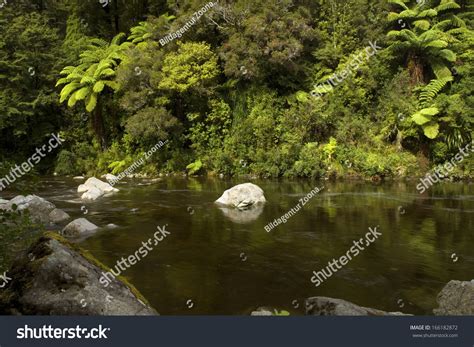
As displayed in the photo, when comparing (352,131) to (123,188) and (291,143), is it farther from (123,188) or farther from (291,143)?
(123,188)

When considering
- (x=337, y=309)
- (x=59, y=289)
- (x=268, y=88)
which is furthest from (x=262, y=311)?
(x=268, y=88)

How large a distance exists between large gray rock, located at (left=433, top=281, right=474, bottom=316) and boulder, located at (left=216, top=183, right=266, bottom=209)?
802 cm

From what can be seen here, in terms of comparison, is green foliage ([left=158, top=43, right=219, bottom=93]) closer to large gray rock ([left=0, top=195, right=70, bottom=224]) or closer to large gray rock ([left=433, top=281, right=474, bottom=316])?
large gray rock ([left=0, top=195, right=70, bottom=224])

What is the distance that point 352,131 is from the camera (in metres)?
21.5

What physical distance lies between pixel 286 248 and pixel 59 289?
17.6 ft

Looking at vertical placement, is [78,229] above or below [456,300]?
below

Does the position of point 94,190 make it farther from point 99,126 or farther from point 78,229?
A: point 99,126

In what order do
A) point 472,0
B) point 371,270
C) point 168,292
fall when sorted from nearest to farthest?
point 168,292
point 371,270
point 472,0

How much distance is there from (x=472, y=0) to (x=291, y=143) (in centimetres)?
1447

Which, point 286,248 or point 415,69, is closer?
point 286,248

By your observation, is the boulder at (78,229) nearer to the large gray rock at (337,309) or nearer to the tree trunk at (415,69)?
the large gray rock at (337,309)

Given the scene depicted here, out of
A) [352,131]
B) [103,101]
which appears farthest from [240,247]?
[103,101]

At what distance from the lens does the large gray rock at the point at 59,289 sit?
4051 mm

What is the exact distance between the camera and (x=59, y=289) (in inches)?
165
